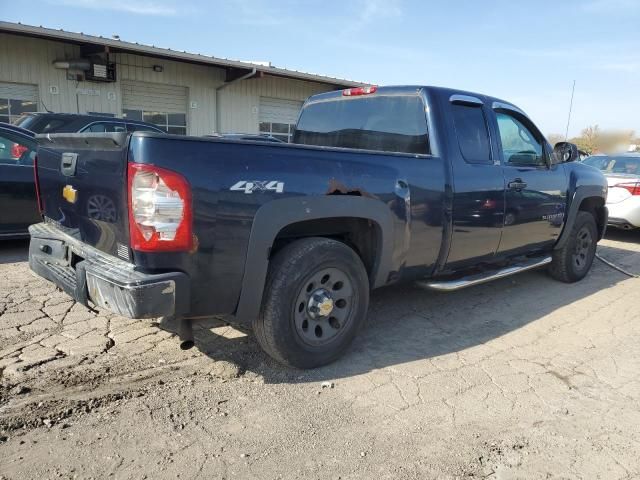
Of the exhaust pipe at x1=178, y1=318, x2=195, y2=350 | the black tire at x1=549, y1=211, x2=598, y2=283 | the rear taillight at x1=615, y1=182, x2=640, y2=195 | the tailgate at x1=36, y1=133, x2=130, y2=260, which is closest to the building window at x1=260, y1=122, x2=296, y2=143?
the rear taillight at x1=615, y1=182, x2=640, y2=195

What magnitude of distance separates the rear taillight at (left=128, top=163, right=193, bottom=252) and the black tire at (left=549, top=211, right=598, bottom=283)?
4.71 metres

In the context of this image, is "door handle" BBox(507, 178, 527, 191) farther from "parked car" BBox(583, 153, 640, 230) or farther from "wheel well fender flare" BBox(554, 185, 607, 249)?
"parked car" BBox(583, 153, 640, 230)

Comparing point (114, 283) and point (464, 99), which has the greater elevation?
point (464, 99)

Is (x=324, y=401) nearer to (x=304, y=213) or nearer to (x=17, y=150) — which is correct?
(x=304, y=213)

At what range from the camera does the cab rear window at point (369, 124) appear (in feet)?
13.6

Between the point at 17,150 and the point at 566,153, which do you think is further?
the point at 17,150

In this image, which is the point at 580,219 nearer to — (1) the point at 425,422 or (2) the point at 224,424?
(1) the point at 425,422

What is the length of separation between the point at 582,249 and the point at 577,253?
0.53 ft

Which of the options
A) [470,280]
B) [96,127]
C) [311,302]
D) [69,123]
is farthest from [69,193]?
[96,127]

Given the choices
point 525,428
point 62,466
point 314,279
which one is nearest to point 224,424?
point 62,466

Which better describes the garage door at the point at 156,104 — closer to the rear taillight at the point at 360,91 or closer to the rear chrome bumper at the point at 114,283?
the rear taillight at the point at 360,91

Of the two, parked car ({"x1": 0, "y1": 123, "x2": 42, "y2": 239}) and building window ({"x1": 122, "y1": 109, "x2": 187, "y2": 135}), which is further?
building window ({"x1": 122, "y1": 109, "x2": 187, "y2": 135})

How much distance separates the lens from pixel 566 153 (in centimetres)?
538

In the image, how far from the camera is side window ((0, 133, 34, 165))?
607cm
